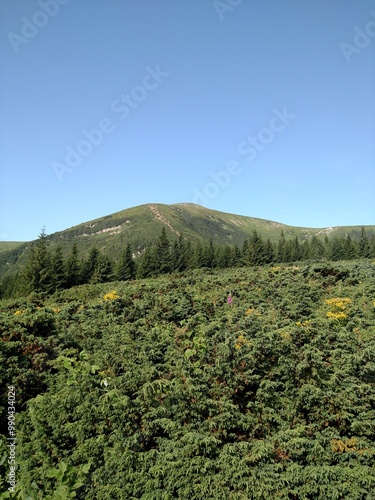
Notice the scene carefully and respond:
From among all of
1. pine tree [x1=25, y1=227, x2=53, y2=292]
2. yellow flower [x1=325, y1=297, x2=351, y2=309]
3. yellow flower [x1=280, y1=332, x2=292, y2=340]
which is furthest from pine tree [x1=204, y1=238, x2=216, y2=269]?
yellow flower [x1=280, y1=332, x2=292, y2=340]

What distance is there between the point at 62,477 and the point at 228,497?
2422mm

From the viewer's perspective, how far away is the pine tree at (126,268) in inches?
2461

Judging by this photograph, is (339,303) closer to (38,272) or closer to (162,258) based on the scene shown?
(38,272)

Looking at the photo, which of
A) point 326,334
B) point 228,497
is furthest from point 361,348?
point 228,497

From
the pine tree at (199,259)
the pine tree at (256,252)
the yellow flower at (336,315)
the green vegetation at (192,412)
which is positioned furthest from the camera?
the pine tree at (256,252)

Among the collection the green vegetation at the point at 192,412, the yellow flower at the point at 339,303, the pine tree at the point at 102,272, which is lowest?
the green vegetation at the point at 192,412

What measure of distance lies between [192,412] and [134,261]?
66082mm

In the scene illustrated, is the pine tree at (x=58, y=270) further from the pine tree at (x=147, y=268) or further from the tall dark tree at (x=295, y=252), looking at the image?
the tall dark tree at (x=295, y=252)

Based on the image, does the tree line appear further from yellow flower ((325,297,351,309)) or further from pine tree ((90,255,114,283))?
yellow flower ((325,297,351,309))

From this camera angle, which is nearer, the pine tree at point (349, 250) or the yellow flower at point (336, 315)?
the yellow flower at point (336, 315)

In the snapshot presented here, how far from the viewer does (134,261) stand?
233 feet

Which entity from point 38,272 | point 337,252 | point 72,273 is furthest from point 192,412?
point 337,252

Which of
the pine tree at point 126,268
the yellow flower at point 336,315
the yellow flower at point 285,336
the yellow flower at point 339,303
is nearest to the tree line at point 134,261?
the pine tree at point 126,268

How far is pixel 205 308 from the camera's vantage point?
12305mm
